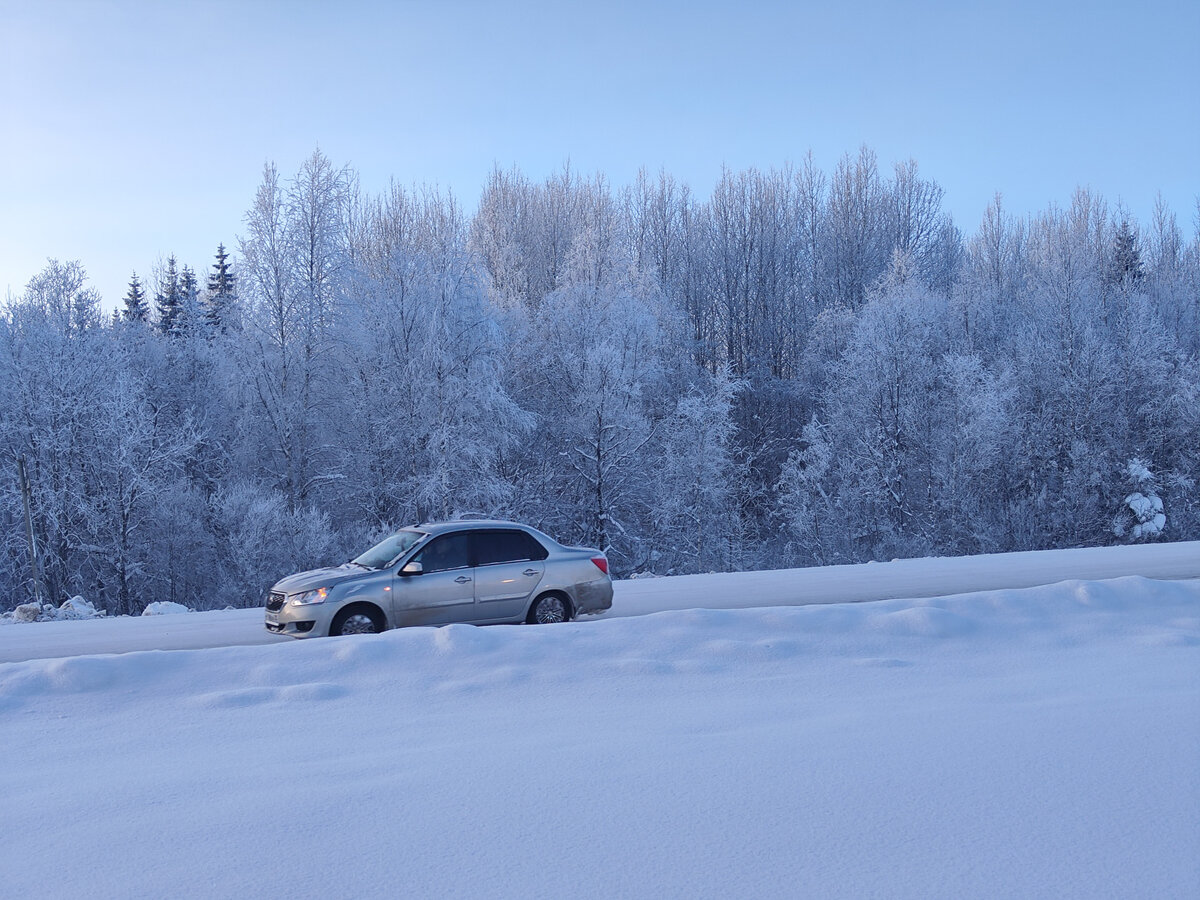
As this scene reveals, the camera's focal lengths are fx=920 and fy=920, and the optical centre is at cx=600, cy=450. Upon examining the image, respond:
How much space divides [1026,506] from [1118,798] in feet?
118

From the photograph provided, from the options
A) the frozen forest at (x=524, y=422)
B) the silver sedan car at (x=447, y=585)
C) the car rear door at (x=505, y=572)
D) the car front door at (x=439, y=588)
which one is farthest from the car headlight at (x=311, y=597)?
the frozen forest at (x=524, y=422)

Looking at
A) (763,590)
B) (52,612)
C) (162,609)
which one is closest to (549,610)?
(763,590)

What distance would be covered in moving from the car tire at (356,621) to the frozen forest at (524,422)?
17.7 meters

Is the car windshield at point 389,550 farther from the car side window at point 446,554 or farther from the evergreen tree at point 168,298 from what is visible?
the evergreen tree at point 168,298

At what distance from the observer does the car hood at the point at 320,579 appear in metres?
10.9

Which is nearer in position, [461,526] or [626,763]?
[626,763]

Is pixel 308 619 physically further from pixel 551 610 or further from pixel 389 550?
pixel 551 610

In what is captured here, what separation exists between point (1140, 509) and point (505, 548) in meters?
32.7

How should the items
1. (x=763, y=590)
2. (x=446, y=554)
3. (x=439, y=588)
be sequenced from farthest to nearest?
(x=763, y=590)
(x=446, y=554)
(x=439, y=588)

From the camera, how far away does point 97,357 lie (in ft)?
103

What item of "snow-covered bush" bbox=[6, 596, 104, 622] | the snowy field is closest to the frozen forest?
"snow-covered bush" bbox=[6, 596, 104, 622]

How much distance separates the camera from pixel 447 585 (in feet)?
36.9

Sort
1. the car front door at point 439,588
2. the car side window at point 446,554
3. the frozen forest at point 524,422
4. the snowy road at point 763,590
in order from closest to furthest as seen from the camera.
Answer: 1. the car front door at point 439,588
2. the car side window at point 446,554
3. the snowy road at point 763,590
4. the frozen forest at point 524,422

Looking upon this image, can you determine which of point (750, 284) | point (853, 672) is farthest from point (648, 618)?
point (750, 284)
